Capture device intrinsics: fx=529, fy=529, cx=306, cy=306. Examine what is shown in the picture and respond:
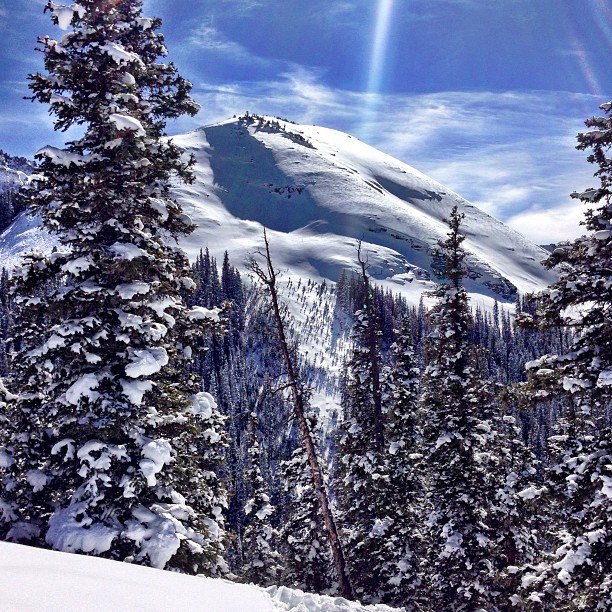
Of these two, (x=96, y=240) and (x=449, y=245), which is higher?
(x=449, y=245)

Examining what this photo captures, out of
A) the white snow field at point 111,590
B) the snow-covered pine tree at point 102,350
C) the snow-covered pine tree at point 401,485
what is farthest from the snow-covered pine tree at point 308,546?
the white snow field at point 111,590

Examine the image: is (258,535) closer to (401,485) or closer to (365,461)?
(365,461)

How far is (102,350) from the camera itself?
10758mm

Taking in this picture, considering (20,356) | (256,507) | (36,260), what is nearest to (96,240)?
(36,260)

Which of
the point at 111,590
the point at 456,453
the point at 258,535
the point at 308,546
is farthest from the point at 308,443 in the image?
the point at 258,535

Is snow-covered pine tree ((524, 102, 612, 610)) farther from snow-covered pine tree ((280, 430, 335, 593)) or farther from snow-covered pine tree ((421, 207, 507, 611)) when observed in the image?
snow-covered pine tree ((280, 430, 335, 593))

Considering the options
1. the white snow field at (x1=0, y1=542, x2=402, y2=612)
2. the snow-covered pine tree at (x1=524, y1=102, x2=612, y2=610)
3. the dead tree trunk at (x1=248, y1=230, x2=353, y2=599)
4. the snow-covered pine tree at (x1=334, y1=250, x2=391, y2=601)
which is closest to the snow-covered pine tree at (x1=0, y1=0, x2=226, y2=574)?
the white snow field at (x1=0, y1=542, x2=402, y2=612)

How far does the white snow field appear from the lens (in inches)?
225

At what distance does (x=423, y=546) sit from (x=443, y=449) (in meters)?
7.65

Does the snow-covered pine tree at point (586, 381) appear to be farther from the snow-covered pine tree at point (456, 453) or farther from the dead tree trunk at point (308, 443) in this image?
the snow-covered pine tree at point (456, 453)

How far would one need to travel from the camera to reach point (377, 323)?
23656mm

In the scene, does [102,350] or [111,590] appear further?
[102,350]

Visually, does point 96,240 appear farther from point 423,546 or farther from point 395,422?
point 423,546

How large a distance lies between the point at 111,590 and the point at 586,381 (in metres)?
8.71
